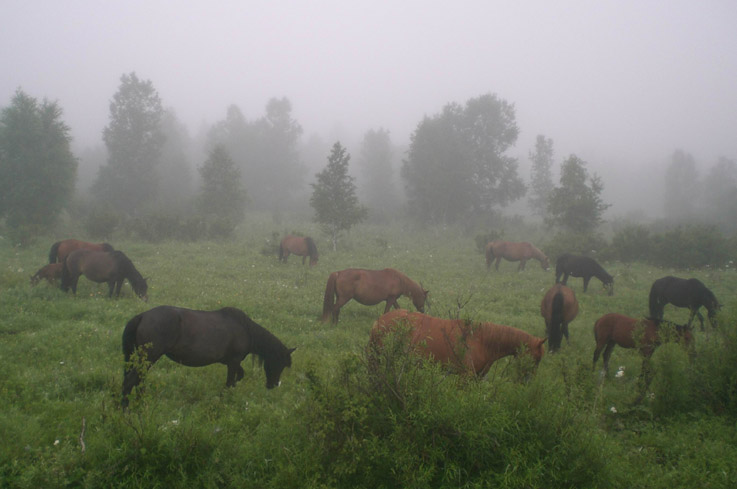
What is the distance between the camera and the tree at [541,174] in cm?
4497

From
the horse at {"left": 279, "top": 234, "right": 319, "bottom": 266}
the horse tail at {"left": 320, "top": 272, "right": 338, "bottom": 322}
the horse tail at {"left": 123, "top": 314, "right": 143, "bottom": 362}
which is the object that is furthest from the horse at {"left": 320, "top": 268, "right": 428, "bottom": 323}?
the horse at {"left": 279, "top": 234, "right": 319, "bottom": 266}

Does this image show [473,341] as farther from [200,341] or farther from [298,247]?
[298,247]

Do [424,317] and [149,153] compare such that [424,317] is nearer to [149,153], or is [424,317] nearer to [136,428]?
[136,428]

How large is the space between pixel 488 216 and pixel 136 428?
37.2m

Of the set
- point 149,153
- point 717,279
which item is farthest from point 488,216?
point 149,153

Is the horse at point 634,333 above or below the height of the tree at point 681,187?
below

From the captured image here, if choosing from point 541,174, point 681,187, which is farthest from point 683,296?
point 681,187

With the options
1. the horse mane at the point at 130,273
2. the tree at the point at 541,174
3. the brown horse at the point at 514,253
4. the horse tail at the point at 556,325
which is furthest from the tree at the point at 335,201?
the tree at the point at 541,174

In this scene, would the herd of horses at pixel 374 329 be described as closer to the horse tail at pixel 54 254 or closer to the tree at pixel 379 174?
the horse tail at pixel 54 254

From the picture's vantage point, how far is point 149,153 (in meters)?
35.8

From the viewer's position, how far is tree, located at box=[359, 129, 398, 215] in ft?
157

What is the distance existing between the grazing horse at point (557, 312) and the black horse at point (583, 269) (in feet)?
22.2

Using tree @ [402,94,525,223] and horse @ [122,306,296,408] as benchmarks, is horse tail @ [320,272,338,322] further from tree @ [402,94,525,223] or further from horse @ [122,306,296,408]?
tree @ [402,94,525,223]

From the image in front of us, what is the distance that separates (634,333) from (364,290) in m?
6.13
